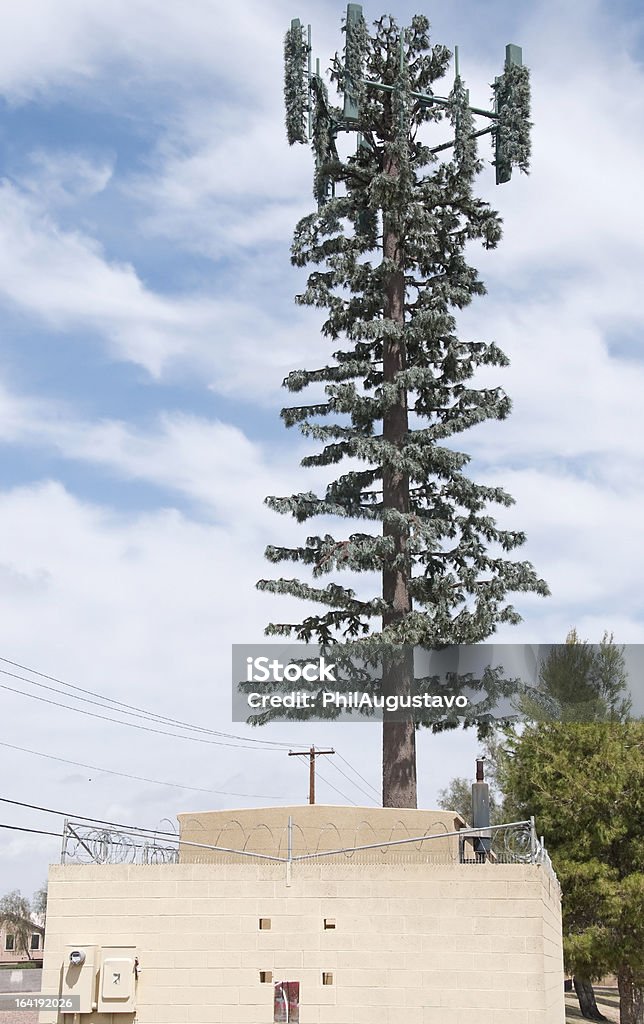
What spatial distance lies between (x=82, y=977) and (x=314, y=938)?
3.29 metres

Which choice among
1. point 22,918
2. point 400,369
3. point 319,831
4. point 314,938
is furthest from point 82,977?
point 22,918

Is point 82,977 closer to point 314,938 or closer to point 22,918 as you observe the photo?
point 314,938

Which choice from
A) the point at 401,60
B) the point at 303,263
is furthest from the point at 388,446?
the point at 401,60

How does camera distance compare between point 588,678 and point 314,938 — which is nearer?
point 314,938

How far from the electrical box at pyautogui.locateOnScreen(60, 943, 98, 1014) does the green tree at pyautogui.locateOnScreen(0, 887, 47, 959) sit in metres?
67.8

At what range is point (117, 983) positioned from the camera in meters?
16.2

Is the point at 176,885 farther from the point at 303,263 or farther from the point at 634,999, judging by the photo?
the point at 634,999

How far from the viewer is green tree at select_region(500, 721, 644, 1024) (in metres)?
31.0

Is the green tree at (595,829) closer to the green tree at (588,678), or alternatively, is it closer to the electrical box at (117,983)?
the green tree at (588,678)

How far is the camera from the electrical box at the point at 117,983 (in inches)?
639

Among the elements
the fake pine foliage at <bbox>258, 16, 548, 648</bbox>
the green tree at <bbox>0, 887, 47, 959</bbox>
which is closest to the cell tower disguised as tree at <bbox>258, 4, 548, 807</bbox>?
the fake pine foliage at <bbox>258, 16, 548, 648</bbox>

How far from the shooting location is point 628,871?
32.4 metres

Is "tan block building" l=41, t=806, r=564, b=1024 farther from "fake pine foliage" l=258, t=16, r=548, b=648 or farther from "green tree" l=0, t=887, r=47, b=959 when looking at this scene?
"green tree" l=0, t=887, r=47, b=959

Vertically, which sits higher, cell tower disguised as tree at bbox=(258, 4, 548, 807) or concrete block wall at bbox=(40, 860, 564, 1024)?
cell tower disguised as tree at bbox=(258, 4, 548, 807)
